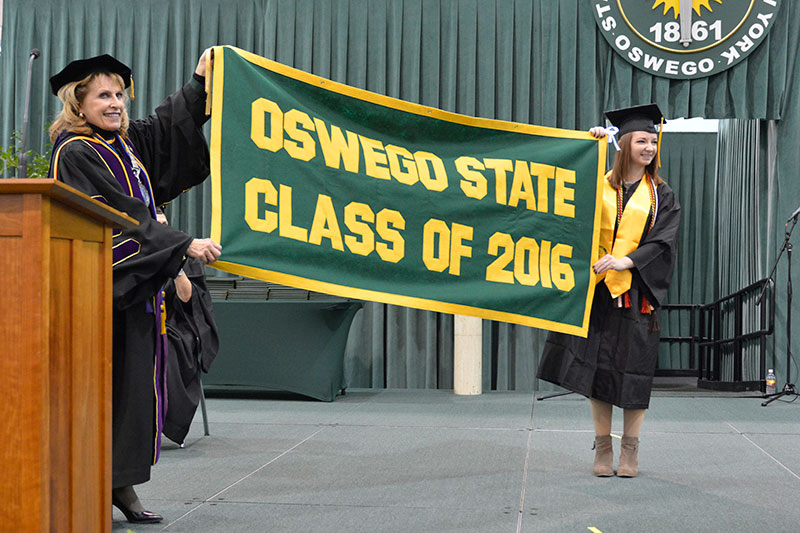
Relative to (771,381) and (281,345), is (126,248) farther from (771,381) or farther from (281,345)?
(771,381)

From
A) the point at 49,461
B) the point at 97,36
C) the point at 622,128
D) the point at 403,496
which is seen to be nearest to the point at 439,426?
the point at 403,496

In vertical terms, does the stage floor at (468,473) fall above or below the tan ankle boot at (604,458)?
below

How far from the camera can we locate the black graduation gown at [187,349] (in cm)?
366

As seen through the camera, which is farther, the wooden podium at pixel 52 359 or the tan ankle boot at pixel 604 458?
the tan ankle boot at pixel 604 458

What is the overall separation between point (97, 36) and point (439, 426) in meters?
4.94

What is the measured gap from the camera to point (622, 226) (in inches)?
130

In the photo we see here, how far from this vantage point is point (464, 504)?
2.80 meters

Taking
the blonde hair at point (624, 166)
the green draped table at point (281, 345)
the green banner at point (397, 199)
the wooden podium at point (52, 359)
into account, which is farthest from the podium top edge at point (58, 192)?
the green draped table at point (281, 345)

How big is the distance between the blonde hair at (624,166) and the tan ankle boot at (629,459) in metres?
1.04

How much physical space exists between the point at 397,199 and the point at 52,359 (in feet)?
5.82

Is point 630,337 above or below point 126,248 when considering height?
below

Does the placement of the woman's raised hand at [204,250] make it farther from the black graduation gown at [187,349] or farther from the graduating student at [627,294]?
the graduating student at [627,294]

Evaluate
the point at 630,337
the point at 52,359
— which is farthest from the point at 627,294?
the point at 52,359

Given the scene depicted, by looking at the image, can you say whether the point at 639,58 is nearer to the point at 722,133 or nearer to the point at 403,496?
the point at 722,133
